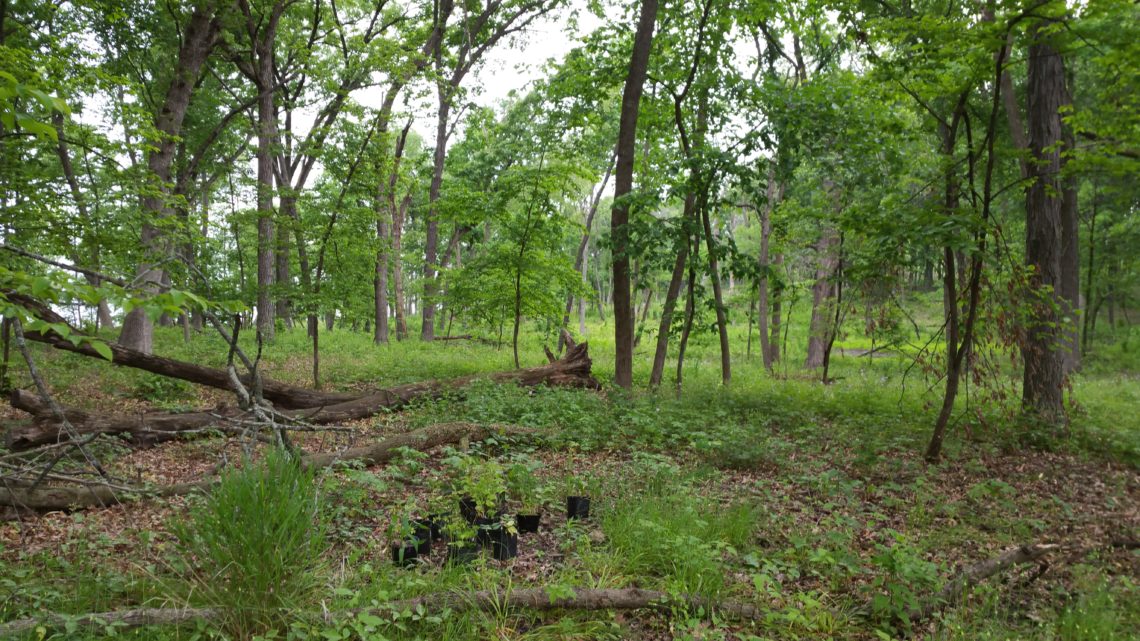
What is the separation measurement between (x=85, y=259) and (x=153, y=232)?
134cm

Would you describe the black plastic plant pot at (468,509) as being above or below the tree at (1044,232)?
below

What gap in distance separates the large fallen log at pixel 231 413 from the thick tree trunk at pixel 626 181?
36.0 inches

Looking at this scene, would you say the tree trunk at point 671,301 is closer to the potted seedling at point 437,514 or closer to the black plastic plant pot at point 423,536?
the potted seedling at point 437,514

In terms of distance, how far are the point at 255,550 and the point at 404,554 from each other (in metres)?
0.95

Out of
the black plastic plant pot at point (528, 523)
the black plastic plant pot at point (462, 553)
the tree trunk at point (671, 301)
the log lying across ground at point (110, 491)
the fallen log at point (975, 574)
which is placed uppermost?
the tree trunk at point (671, 301)

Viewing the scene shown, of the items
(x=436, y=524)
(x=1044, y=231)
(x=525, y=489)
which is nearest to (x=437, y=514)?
(x=436, y=524)

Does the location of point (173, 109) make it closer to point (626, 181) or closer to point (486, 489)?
point (626, 181)

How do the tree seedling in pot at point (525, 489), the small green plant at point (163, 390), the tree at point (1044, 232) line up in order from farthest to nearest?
the small green plant at point (163, 390), the tree at point (1044, 232), the tree seedling in pot at point (525, 489)

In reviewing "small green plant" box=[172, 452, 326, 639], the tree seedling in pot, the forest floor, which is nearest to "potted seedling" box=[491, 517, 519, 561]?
the forest floor

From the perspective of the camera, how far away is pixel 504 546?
382 centimetres

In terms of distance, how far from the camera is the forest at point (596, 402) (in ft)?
10.3

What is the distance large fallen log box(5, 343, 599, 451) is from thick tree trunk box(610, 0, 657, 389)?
3.00ft

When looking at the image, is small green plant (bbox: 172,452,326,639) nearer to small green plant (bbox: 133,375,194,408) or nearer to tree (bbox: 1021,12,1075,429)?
small green plant (bbox: 133,375,194,408)

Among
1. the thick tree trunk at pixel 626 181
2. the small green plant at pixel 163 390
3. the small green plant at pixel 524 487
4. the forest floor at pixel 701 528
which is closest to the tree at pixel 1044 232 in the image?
the forest floor at pixel 701 528
